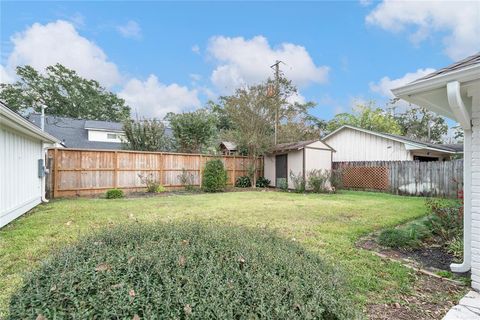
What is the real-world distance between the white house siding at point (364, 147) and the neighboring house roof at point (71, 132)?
→ 1609 cm

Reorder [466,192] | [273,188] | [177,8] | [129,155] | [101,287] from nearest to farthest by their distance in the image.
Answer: [101,287]
[466,192]
[177,8]
[129,155]
[273,188]

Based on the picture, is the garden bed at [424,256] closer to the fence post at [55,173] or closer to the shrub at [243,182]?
the fence post at [55,173]

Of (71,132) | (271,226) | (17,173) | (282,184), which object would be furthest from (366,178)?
(71,132)

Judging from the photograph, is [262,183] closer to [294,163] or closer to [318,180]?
[294,163]

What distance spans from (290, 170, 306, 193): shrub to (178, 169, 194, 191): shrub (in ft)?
17.1

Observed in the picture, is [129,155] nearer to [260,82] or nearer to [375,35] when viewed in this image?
[260,82]

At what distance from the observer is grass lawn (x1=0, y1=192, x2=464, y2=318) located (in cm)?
279

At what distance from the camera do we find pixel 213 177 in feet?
40.0

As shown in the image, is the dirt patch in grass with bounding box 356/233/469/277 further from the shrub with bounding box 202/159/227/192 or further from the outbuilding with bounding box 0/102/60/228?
the shrub with bounding box 202/159/227/192

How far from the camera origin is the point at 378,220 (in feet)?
19.6

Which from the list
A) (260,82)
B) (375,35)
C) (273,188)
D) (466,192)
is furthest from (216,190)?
(466,192)

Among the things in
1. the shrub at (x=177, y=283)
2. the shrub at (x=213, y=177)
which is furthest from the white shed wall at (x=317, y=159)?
the shrub at (x=177, y=283)

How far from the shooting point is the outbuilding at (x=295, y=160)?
13.3 meters

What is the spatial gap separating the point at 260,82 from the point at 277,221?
1076cm
